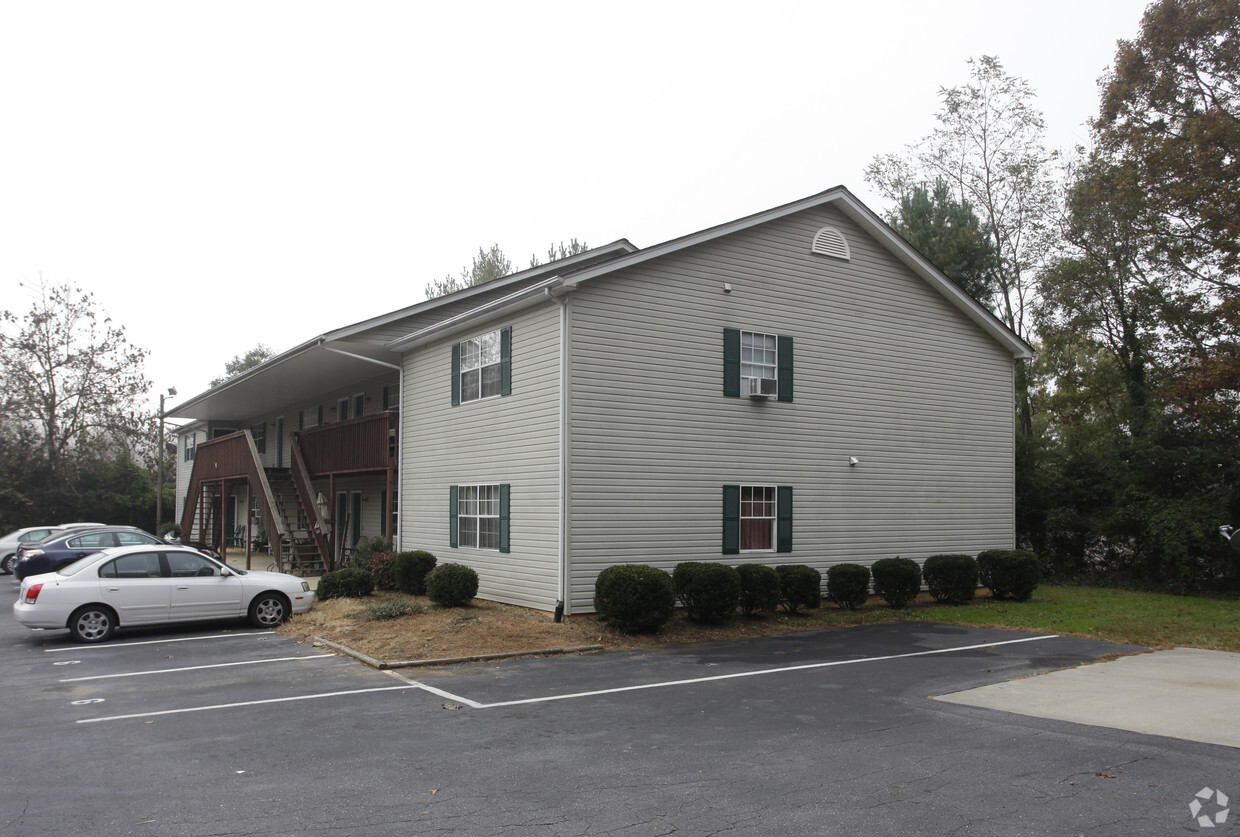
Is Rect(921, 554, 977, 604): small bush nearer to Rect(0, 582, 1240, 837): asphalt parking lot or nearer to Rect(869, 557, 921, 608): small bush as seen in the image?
Rect(869, 557, 921, 608): small bush


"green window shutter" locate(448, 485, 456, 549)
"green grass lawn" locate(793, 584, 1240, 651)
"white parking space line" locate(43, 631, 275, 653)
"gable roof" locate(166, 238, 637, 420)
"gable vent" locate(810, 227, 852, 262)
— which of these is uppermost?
"gable vent" locate(810, 227, 852, 262)

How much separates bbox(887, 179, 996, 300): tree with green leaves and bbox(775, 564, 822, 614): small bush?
17817 millimetres

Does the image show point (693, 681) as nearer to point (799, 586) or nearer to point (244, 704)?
point (244, 704)

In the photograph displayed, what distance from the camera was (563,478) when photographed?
14.7 metres

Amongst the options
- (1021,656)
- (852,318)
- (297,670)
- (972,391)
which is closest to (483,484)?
(297,670)

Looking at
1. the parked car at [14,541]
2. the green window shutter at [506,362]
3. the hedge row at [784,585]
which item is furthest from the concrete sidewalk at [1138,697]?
the parked car at [14,541]

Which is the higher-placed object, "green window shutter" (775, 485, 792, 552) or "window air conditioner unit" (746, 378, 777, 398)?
"window air conditioner unit" (746, 378, 777, 398)

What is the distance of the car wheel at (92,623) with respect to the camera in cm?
1354

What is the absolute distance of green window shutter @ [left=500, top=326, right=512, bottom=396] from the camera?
54.7 ft

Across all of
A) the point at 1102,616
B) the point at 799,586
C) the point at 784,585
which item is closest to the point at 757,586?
the point at 784,585

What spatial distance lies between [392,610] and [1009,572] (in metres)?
12.8

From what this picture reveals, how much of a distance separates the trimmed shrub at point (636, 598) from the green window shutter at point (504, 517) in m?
3.02

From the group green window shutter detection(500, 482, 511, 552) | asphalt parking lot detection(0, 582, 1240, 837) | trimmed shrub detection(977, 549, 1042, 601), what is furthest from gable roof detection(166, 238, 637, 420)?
trimmed shrub detection(977, 549, 1042, 601)

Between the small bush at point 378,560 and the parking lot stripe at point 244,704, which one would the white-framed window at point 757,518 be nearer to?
the small bush at point 378,560
